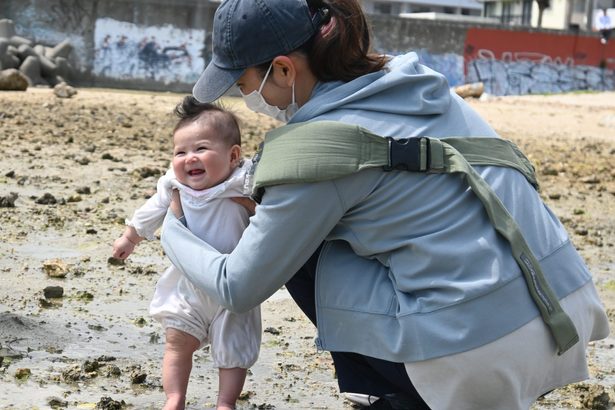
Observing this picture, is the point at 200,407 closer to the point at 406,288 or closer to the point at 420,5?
the point at 406,288

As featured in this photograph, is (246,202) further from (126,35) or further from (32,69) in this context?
(126,35)

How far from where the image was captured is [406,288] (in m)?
2.54

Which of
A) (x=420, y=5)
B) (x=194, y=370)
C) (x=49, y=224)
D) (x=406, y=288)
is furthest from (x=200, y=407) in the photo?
(x=420, y=5)

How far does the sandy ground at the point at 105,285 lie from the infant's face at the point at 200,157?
0.47 metres

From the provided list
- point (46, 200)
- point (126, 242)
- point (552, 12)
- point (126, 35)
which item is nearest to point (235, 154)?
point (126, 242)

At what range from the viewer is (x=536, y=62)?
3369 centimetres

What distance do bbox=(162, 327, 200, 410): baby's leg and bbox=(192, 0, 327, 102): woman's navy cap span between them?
814 millimetres

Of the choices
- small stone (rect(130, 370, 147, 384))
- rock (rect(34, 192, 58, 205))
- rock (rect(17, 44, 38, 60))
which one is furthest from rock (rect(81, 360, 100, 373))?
rock (rect(17, 44, 38, 60))

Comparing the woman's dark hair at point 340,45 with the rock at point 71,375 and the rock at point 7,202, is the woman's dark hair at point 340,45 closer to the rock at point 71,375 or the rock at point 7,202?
the rock at point 71,375

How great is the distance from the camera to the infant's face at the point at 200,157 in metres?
3.02

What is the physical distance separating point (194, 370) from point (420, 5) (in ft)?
243

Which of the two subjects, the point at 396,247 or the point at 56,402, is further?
the point at 56,402

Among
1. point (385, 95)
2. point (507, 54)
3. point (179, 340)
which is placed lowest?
point (507, 54)

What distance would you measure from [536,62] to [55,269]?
30372 mm
